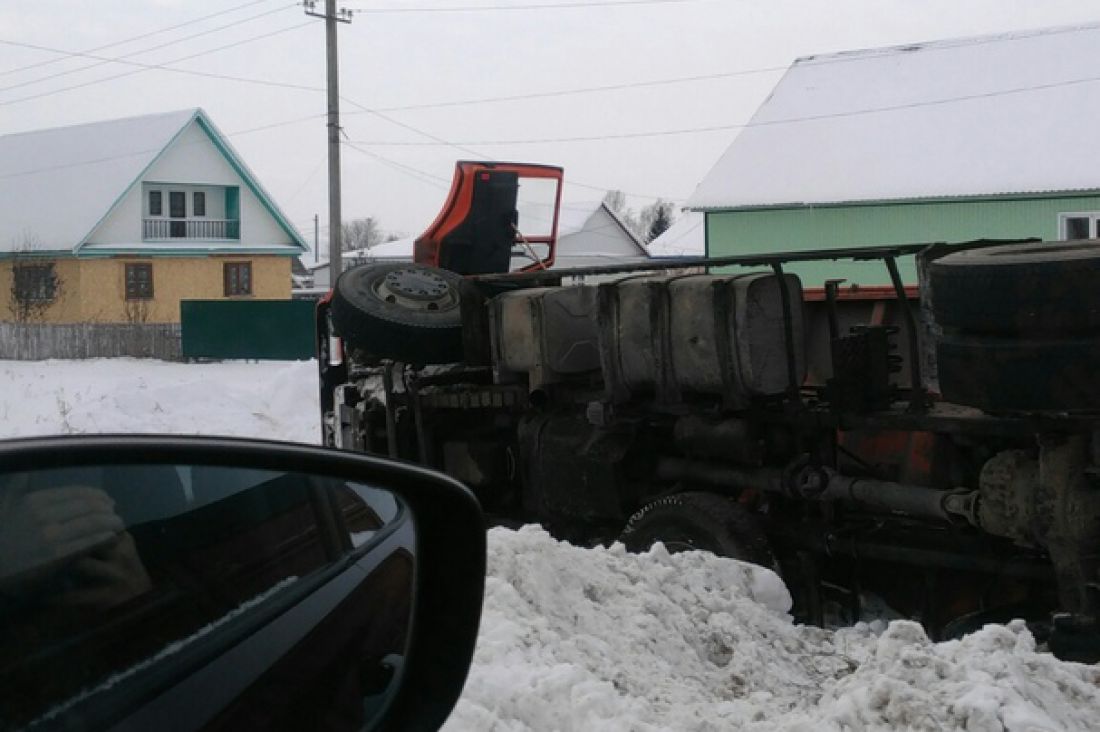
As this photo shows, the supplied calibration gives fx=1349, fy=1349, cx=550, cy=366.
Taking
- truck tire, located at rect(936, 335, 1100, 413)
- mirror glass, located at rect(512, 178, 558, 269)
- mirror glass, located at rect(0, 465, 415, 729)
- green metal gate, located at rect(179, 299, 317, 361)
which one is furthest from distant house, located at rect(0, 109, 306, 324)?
mirror glass, located at rect(0, 465, 415, 729)

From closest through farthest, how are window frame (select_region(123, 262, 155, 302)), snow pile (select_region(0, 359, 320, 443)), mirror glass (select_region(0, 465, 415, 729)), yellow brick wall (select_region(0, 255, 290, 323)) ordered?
1. mirror glass (select_region(0, 465, 415, 729))
2. snow pile (select_region(0, 359, 320, 443))
3. yellow brick wall (select_region(0, 255, 290, 323))
4. window frame (select_region(123, 262, 155, 302))

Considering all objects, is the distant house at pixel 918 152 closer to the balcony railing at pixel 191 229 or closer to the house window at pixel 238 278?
the house window at pixel 238 278

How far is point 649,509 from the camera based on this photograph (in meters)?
7.33

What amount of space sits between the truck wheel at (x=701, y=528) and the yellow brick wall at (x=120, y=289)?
125 feet

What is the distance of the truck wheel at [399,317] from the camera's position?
29.5 feet

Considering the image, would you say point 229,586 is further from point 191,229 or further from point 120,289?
point 191,229

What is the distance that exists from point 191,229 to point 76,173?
14.4ft

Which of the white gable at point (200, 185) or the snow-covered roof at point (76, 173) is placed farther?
the white gable at point (200, 185)

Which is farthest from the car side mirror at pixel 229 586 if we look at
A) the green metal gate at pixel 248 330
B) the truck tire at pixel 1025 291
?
the green metal gate at pixel 248 330

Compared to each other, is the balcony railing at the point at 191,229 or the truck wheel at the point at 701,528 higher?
the balcony railing at the point at 191,229

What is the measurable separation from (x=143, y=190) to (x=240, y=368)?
17.3 meters

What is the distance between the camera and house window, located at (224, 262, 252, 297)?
157ft

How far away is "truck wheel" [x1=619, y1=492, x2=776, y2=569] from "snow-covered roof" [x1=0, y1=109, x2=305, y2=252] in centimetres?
3970

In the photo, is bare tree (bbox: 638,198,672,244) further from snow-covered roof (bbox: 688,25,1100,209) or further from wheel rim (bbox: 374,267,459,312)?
wheel rim (bbox: 374,267,459,312)
